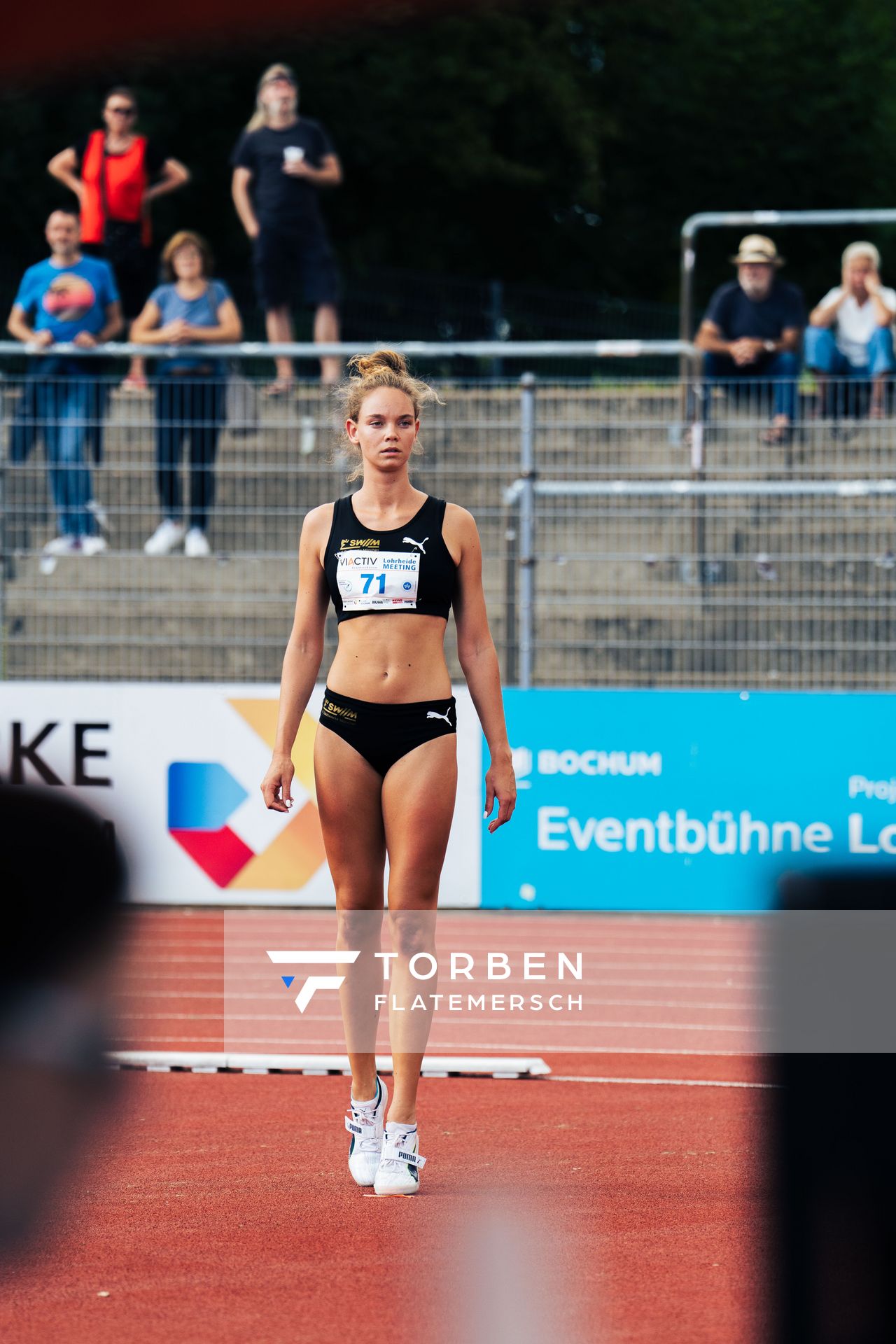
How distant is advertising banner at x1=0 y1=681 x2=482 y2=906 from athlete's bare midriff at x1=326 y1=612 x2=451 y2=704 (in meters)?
5.07

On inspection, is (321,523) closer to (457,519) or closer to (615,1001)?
(457,519)

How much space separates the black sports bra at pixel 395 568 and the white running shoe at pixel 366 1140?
1221mm

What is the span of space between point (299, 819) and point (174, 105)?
1799 centimetres

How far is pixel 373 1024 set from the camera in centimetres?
466

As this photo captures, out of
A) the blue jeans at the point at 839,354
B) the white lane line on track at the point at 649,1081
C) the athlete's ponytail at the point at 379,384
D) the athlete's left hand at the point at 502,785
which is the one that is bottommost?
the white lane line on track at the point at 649,1081

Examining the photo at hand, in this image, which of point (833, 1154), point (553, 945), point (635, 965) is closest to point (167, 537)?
point (553, 945)

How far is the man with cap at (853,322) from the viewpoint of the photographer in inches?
451

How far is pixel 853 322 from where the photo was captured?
38.2 feet

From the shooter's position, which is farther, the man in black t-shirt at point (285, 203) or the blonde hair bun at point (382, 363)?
Result: the man in black t-shirt at point (285, 203)

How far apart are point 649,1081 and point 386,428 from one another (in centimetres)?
279

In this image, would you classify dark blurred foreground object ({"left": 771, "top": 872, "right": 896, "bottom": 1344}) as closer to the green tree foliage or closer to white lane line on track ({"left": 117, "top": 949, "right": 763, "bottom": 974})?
white lane line on track ({"left": 117, "top": 949, "right": 763, "bottom": 974})

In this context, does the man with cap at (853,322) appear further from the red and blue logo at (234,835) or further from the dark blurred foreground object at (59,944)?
the dark blurred foreground object at (59,944)

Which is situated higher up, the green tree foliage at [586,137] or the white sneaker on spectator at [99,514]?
the green tree foliage at [586,137]
